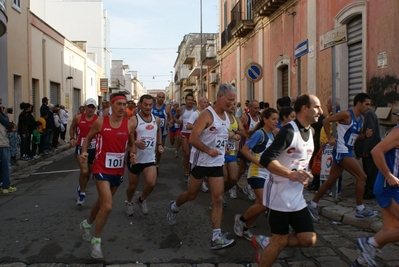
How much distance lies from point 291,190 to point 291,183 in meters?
0.06

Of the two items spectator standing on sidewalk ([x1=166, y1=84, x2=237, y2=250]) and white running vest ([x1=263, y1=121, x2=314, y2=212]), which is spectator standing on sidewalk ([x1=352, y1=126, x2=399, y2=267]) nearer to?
white running vest ([x1=263, y1=121, x2=314, y2=212])

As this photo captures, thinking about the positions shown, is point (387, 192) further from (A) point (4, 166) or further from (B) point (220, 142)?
(A) point (4, 166)

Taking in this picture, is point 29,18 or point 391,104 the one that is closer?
point 391,104

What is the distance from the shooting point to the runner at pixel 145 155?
6316 mm

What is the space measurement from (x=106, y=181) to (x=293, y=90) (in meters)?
11.3

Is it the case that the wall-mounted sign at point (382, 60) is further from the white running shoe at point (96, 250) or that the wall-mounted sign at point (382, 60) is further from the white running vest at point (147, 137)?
the white running shoe at point (96, 250)

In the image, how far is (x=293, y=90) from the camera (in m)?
15.2

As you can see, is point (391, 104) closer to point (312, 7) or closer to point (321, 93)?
point (321, 93)

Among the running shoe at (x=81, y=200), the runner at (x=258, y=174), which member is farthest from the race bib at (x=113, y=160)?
the running shoe at (x=81, y=200)

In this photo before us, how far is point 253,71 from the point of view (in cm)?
1221

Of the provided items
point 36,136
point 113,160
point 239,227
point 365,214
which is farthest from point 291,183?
point 36,136

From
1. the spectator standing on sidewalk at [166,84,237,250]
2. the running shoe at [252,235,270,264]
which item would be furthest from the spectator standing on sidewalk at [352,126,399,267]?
the spectator standing on sidewalk at [166,84,237,250]

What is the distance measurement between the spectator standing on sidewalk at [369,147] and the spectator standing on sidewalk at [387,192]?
10.9 feet

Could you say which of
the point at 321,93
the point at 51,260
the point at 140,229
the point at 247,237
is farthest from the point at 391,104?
the point at 51,260
